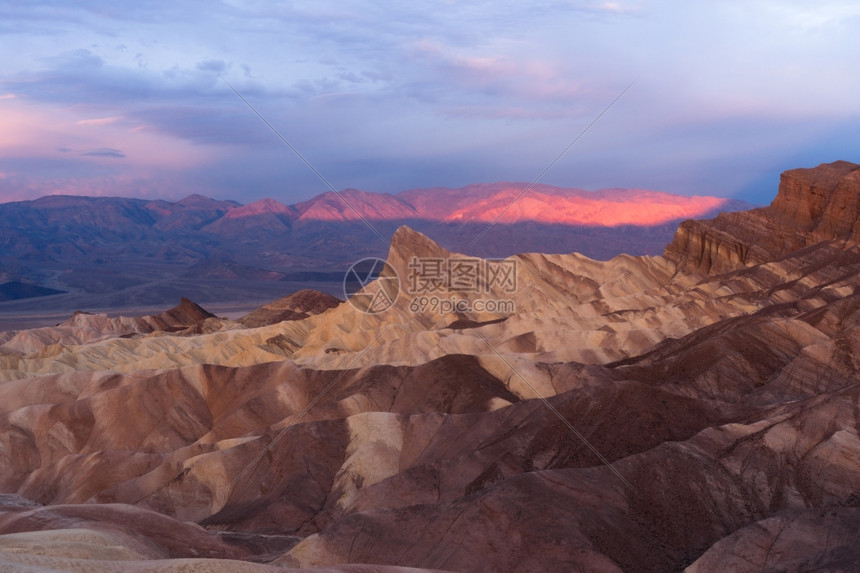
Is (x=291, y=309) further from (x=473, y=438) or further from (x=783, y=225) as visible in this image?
(x=473, y=438)

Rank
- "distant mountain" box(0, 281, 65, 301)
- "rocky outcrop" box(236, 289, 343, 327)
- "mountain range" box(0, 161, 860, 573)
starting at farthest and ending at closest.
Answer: "distant mountain" box(0, 281, 65, 301) → "rocky outcrop" box(236, 289, 343, 327) → "mountain range" box(0, 161, 860, 573)

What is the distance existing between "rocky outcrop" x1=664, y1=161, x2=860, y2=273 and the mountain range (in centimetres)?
53

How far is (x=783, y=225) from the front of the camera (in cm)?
7156

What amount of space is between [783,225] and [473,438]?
5138 cm

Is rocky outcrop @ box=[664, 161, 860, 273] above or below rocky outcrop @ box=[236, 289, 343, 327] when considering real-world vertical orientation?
above

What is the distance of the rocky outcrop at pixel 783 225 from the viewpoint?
6634 centimetres

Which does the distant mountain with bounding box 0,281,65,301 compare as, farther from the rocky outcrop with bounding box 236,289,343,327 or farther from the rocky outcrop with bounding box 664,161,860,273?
the rocky outcrop with bounding box 664,161,860,273

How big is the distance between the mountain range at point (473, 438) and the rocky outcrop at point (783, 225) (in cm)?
53

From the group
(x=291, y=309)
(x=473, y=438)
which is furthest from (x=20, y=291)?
(x=473, y=438)

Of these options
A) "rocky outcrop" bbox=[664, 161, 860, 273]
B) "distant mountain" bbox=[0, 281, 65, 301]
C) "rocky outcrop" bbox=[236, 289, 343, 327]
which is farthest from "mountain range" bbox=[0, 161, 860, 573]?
"distant mountain" bbox=[0, 281, 65, 301]

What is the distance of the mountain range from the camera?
21.1m

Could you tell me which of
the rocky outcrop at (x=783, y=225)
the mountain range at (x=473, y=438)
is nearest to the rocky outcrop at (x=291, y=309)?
the mountain range at (x=473, y=438)

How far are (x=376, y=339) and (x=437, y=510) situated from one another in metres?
35.9

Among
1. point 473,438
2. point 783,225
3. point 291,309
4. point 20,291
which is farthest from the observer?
point 20,291
